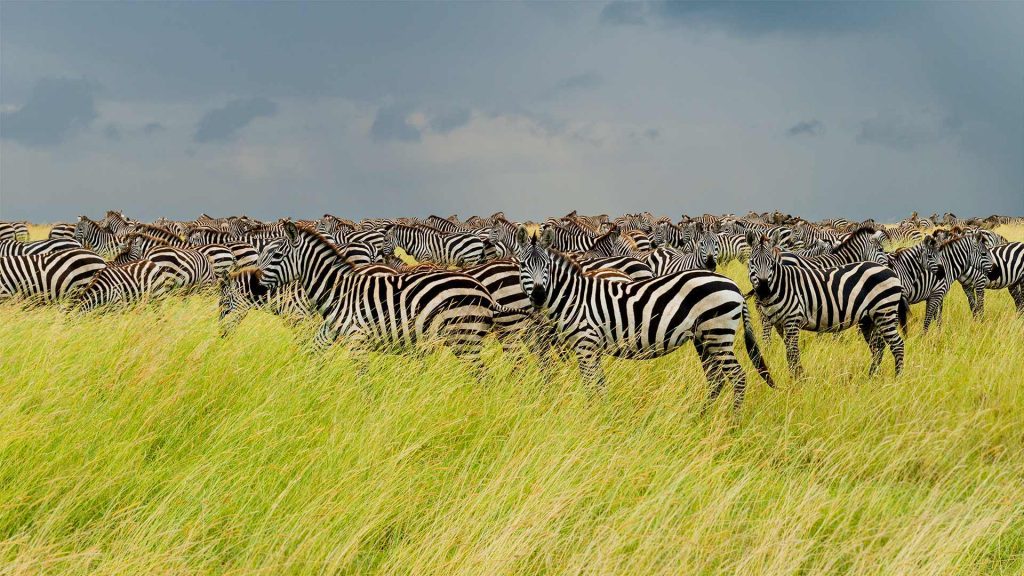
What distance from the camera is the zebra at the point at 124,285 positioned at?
10.9 metres

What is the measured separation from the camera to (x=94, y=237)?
23.3 meters

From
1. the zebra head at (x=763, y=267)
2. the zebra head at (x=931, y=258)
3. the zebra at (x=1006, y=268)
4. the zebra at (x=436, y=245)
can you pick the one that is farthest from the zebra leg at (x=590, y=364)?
the zebra at (x=436, y=245)

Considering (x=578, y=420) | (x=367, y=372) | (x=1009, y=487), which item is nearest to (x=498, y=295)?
(x=367, y=372)

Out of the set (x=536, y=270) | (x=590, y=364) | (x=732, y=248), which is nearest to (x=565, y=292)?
(x=536, y=270)

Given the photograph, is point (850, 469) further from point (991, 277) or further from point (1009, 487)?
point (991, 277)

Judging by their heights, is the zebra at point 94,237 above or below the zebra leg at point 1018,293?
above

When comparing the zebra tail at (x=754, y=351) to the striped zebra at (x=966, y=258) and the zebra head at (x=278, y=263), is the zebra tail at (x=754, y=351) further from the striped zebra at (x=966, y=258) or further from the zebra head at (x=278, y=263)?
the striped zebra at (x=966, y=258)

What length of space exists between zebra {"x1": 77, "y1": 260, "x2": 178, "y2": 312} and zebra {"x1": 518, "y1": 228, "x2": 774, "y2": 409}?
656 cm

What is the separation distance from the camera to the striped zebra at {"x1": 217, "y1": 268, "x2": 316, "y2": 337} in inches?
357

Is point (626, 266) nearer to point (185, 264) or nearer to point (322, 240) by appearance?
point (322, 240)

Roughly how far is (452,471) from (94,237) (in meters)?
22.5

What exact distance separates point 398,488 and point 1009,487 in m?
4.28

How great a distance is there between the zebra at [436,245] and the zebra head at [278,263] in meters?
12.5

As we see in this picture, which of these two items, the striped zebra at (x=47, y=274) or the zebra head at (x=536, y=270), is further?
the striped zebra at (x=47, y=274)
